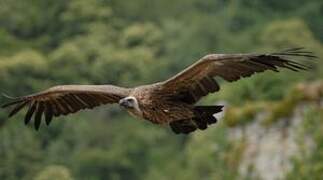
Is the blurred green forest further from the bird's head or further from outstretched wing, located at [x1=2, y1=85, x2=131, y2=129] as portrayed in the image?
the bird's head

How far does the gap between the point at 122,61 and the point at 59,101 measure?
33.2m

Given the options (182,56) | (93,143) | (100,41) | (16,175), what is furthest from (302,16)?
(16,175)

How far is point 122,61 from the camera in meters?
50.6

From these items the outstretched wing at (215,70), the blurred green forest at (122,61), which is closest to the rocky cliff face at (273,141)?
the blurred green forest at (122,61)

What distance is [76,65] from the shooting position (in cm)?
4956

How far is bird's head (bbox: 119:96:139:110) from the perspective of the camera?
628 inches

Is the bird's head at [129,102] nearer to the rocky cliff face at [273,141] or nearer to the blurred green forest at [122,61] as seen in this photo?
the rocky cliff face at [273,141]

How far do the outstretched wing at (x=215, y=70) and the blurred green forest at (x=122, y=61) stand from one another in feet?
56.8

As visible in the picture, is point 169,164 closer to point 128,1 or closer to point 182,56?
point 182,56

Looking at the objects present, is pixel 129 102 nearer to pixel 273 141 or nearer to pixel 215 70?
pixel 215 70

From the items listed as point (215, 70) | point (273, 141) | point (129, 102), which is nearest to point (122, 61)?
point (273, 141)

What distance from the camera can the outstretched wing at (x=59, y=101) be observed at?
1702 centimetres

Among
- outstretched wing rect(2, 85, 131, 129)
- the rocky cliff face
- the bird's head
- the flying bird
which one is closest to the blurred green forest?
the rocky cliff face

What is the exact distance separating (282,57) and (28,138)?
27.6m
